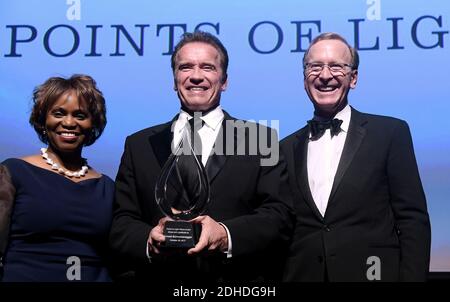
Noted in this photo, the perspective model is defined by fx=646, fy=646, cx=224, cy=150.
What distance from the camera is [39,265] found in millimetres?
1893

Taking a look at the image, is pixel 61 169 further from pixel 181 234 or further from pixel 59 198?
pixel 181 234

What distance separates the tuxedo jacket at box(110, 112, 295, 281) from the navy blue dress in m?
0.08

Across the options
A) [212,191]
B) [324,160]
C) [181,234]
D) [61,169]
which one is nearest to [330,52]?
[324,160]

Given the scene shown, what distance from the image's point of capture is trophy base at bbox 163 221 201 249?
1637mm

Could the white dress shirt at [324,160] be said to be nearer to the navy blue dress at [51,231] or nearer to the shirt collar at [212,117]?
the shirt collar at [212,117]

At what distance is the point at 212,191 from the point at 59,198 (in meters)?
0.46

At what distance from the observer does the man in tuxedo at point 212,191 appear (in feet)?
5.87

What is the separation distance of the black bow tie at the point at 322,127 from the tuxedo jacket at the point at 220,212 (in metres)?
0.18

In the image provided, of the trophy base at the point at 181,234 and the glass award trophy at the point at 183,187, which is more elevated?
the glass award trophy at the point at 183,187

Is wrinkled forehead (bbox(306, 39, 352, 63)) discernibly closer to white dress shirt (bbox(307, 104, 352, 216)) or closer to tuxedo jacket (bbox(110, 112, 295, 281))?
white dress shirt (bbox(307, 104, 352, 216))

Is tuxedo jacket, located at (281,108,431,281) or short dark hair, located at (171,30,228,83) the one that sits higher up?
short dark hair, located at (171,30,228,83)

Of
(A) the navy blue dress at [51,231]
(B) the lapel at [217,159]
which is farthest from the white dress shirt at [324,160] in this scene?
(A) the navy blue dress at [51,231]

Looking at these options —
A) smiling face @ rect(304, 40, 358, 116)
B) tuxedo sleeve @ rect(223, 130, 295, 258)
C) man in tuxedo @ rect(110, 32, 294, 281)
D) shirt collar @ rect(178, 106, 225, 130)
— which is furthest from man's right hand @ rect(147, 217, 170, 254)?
smiling face @ rect(304, 40, 358, 116)

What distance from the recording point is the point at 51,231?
1887 millimetres
